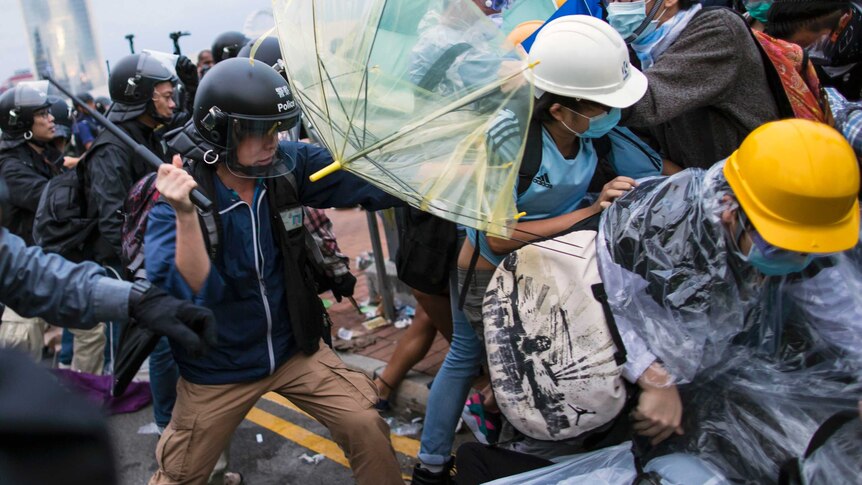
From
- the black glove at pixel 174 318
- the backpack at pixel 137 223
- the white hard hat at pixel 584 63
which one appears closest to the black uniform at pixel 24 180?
the backpack at pixel 137 223

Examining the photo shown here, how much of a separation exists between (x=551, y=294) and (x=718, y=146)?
3.29 ft

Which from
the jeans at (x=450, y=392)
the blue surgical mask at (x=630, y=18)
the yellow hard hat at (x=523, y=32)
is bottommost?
the jeans at (x=450, y=392)

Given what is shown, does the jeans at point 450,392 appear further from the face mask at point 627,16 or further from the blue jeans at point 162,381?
the blue jeans at point 162,381

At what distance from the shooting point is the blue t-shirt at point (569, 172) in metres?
2.47

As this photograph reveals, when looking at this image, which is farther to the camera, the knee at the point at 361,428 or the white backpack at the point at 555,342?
the knee at the point at 361,428

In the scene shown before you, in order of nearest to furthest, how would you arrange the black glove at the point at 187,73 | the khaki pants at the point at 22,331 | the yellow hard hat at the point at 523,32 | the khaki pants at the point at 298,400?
the khaki pants at the point at 298,400 → the yellow hard hat at the point at 523,32 → the khaki pants at the point at 22,331 → the black glove at the point at 187,73

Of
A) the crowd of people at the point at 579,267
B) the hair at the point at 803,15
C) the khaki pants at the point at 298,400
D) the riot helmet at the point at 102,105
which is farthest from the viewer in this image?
the riot helmet at the point at 102,105

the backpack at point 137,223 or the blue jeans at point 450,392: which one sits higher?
the backpack at point 137,223

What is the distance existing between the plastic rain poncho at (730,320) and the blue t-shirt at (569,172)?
1.14 feet

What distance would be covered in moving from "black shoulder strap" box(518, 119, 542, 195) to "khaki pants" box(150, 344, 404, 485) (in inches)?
42.6

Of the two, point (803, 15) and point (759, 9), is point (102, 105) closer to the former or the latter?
point (759, 9)

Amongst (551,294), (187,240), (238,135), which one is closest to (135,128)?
(238,135)

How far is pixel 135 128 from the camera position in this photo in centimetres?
426

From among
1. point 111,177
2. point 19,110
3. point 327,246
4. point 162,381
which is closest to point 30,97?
point 19,110
